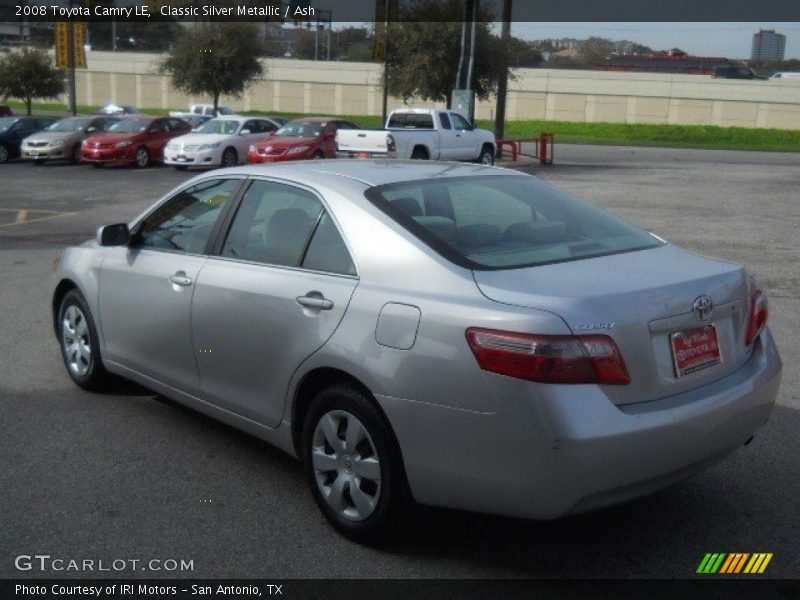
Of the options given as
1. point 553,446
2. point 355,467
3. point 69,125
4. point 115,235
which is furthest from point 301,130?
point 553,446

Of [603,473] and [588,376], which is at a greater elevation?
[588,376]

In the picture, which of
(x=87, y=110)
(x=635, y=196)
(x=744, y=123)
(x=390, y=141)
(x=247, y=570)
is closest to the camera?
(x=247, y=570)

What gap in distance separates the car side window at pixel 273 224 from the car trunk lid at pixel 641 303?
3.60 ft

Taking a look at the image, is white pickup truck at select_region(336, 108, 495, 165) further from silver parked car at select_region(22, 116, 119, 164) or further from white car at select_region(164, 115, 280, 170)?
silver parked car at select_region(22, 116, 119, 164)

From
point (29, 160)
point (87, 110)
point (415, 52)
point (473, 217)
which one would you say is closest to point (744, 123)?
point (415, 52)

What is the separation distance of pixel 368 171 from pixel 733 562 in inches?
96.7

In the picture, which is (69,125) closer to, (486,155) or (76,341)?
(486,155)

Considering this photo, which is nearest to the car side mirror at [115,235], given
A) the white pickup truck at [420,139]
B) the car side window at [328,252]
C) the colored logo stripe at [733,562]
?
the car side window at [328,252]

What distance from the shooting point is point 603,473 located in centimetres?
365

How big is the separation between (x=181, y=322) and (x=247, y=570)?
164cm

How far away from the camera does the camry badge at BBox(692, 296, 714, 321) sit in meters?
4.01

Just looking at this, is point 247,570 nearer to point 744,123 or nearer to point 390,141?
point 390,141

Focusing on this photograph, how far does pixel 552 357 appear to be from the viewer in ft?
11.9

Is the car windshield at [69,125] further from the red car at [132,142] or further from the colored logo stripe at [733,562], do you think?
the colored logo stripe at [733,562]
